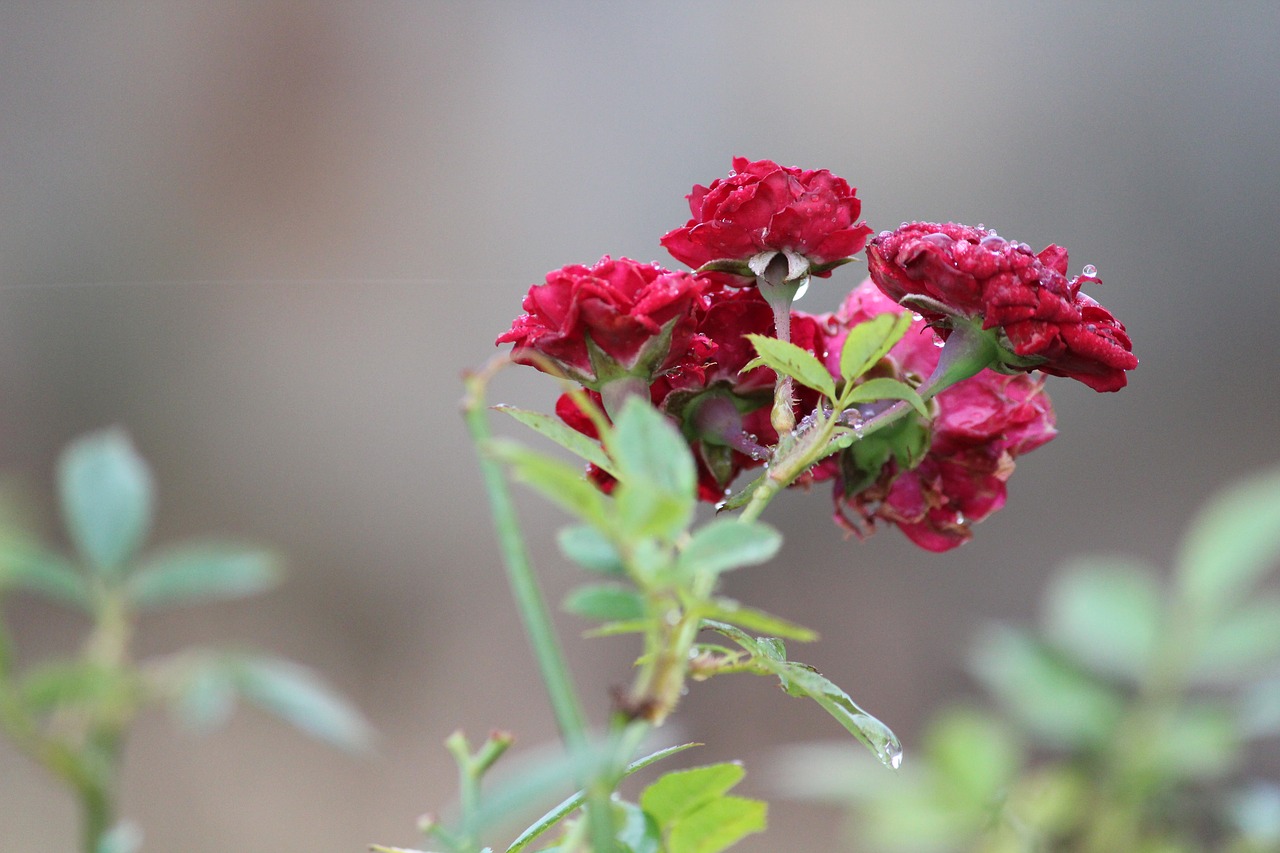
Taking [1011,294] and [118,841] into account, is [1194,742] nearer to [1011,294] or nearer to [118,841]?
[1011,294]

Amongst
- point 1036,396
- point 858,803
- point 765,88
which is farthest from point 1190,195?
point 858,803

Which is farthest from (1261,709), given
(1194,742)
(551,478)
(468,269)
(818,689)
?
(468,269)

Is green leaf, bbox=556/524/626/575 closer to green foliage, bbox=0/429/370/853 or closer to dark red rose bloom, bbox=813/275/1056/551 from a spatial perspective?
green foliage, bbox=0/429/370/853

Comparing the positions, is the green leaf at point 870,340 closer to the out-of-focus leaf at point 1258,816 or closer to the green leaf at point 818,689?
the green leaf at point 818,689

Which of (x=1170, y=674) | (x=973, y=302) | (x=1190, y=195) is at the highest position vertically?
(x=1190, y=195)

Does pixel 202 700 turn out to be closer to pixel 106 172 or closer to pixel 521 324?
pixel 521 324

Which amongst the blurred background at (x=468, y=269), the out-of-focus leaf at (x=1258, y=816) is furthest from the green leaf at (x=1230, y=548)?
the blurred background at (x=468, y=269)

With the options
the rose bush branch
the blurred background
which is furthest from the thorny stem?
the blurred background
